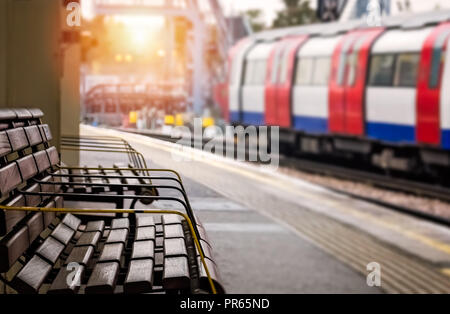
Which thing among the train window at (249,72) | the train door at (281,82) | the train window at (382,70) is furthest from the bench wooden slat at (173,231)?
the train window at (249,72)

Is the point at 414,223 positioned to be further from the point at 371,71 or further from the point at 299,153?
the point at 299,153

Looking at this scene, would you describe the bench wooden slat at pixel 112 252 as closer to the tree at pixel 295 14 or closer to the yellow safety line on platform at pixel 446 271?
the yellow safety line on platform at pixel 446 271

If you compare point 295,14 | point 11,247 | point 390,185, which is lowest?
point 390,185

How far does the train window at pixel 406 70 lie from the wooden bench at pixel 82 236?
1130 cm

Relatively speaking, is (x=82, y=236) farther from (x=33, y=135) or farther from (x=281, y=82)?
(x=281, y=82)

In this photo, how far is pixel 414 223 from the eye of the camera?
1057 cm

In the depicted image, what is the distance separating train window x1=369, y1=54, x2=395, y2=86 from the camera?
15.2 m

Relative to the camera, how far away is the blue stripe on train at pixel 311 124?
17516mm

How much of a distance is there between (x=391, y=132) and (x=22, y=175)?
1266cm

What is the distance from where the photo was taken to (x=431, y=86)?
1383 centimetres

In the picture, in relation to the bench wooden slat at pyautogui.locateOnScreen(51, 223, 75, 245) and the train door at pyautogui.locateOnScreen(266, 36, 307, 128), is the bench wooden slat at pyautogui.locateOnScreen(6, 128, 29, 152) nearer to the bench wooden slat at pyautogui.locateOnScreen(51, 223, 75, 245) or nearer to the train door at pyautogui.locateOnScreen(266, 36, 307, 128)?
the bench wooden slat at pyautogui.locateOnScreen(51, 223, 75, 245)

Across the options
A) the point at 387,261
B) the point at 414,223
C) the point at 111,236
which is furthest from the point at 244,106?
the point at 111,236

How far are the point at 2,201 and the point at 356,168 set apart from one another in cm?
1590

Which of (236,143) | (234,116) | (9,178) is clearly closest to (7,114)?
(9,178)
